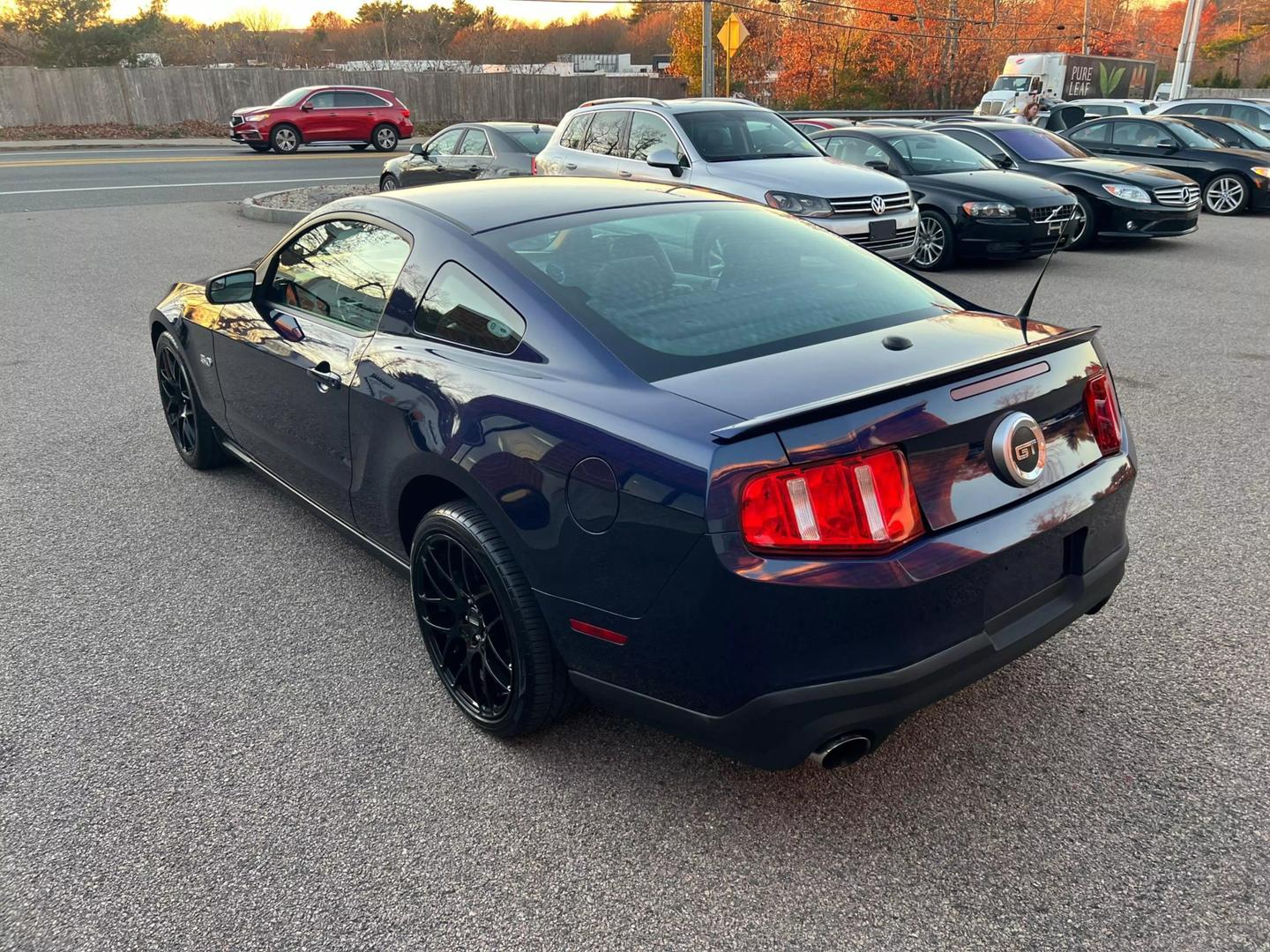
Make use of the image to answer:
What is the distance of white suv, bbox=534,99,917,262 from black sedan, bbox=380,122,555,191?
2.69 meters

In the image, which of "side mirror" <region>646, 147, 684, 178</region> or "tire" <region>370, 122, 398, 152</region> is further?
"tire" <region>370, 122, 398, 152</region>

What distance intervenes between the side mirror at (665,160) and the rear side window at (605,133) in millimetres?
1039

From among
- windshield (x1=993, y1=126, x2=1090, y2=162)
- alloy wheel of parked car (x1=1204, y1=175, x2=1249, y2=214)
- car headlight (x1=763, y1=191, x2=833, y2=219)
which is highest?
windshield (x1=993, y1=126, x2=1090, y2=162)

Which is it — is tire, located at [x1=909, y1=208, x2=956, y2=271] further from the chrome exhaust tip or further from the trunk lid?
the chrome exhaust tip

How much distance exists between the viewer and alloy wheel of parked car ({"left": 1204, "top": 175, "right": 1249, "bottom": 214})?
14.8 m

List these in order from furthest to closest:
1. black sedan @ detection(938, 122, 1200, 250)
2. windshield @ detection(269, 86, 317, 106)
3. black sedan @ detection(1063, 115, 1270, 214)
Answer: windshield @ detection(269, 86, 317, 106)
black sedan @ detection(1063, 115, 1270, 214)
black sedan @ detection(938, 122, 1200, 250)

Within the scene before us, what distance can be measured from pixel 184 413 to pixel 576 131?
7.37 meters

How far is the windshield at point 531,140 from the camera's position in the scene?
14.2 metres

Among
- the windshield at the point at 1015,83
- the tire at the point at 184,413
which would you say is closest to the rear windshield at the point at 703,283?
the tire at the point at 184,413

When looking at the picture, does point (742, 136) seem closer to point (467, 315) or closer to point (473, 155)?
point (473, 155)

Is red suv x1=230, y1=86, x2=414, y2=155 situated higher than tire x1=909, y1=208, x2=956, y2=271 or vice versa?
red suv x1=230, y1=86, x2=414, y2=155

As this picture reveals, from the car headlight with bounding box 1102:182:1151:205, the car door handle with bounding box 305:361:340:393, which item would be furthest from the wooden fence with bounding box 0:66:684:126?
the car door handle with bounding box 305:361:340:393

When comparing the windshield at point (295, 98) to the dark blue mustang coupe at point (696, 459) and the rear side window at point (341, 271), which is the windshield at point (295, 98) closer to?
the rear side window at point (341, 271)

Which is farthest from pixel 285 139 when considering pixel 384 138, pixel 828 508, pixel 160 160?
pixel 828 508
